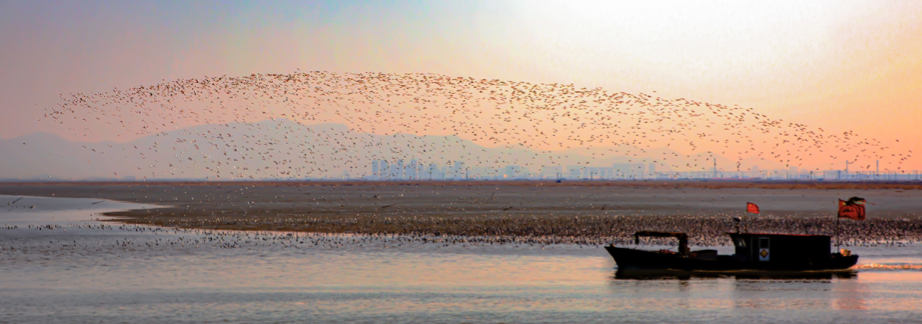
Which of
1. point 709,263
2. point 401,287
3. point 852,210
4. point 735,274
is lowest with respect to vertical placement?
point 401,287

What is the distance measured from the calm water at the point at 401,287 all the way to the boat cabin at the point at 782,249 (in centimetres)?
237

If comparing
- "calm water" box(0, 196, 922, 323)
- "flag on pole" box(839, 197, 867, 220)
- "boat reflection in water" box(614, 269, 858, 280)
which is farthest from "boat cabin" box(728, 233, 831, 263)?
"flag on pole" box(839, 197, 867, 220)

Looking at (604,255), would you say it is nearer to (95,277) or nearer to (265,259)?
(265,259)

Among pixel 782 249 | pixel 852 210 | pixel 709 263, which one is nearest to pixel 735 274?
pixel 709 263

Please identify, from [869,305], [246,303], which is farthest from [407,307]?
[869,305]

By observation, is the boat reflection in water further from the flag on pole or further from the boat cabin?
the flag on pole

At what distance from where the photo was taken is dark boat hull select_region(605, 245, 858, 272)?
4309cm

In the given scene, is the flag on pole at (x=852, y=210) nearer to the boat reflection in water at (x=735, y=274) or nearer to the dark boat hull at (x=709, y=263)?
the dark boat hull at (x=709, y=263)

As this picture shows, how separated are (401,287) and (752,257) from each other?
19.0 m

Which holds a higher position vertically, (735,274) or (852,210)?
(852,210)

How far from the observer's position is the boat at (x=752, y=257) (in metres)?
43.2

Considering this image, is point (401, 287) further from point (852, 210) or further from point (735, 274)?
point (852, 210)

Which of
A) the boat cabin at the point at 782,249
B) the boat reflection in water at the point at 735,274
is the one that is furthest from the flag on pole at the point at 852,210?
the boat reflection in water at the point at 735,274

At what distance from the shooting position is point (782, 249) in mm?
44500
